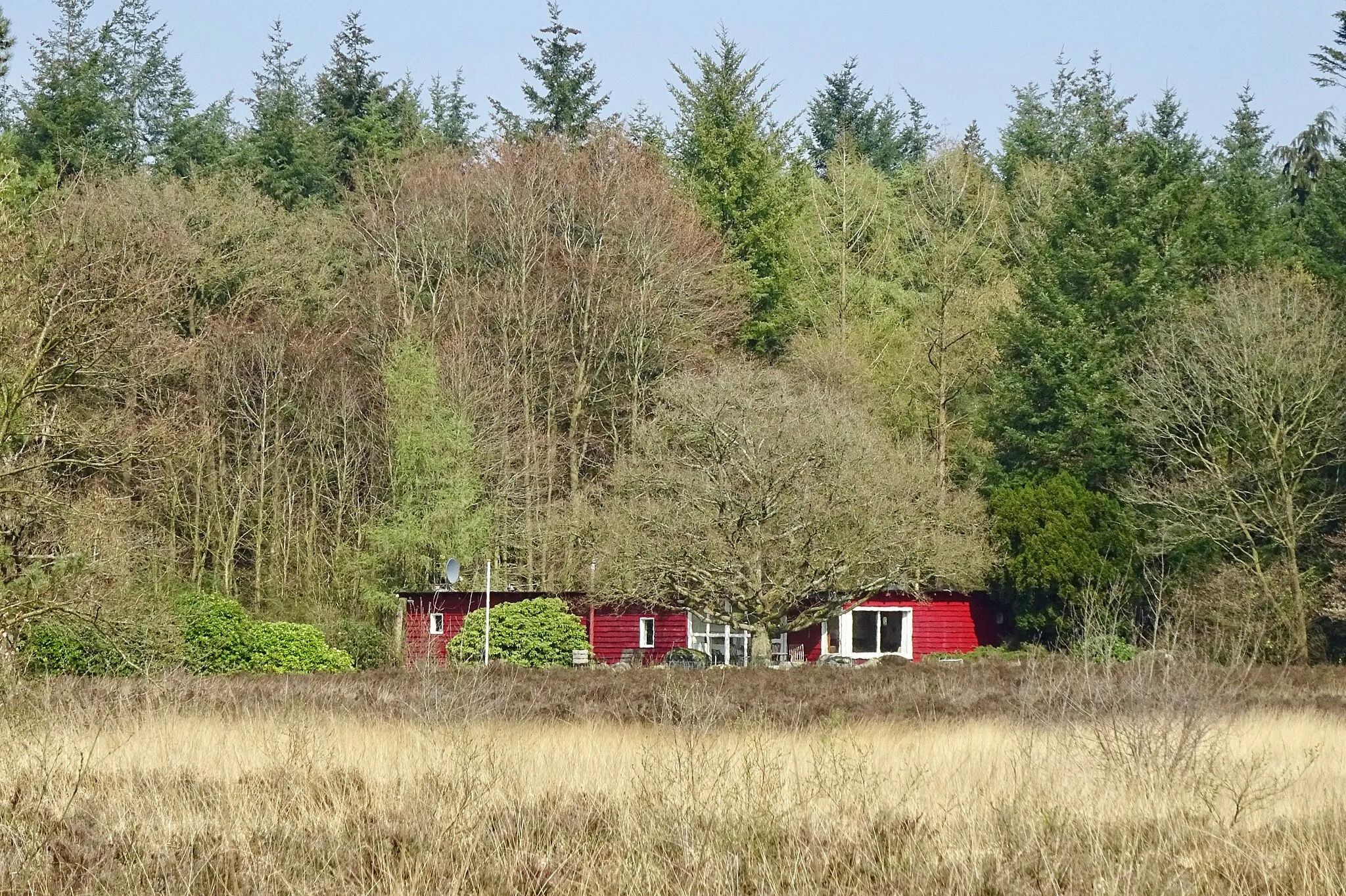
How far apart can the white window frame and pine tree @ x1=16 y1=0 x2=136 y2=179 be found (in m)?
23.1

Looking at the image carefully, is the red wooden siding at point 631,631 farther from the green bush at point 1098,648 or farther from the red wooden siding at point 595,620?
the green bush at point 1098,648

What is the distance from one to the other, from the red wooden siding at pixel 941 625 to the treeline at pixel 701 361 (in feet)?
2.91

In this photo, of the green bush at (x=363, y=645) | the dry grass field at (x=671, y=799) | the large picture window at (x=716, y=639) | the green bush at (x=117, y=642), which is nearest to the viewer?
the dry grass field at (x=671, y=799)

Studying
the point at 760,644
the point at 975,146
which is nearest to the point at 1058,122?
the point at 975,146

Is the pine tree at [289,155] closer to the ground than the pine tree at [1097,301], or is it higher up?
higher up

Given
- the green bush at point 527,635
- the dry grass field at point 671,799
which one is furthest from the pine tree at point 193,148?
the dry grass field at point 671,799

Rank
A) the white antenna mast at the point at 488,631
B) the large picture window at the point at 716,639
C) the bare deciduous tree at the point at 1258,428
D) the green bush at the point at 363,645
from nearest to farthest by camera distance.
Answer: the white antenna mast at the point at 488,631 < the bare deciduous tree at the point at 1258,428 < the green bush at the point at 363,645 < the large picture window at the point at 716,639

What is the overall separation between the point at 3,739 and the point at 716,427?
80.6 ft

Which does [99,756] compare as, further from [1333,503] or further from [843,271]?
[843,271]

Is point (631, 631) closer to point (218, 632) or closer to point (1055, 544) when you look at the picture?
point (1055, 544)

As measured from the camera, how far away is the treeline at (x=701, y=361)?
3500cm

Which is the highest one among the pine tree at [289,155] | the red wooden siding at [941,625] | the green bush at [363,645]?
the pine tree at [289,155]

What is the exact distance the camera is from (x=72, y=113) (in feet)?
152

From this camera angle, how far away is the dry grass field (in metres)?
8.62
